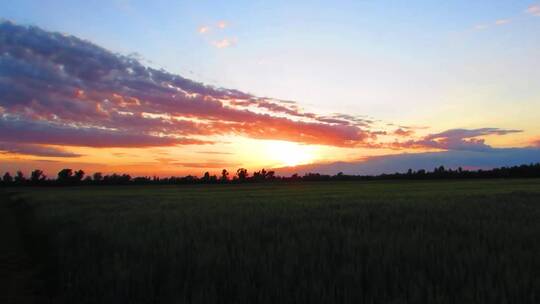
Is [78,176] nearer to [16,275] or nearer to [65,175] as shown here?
[65,175]

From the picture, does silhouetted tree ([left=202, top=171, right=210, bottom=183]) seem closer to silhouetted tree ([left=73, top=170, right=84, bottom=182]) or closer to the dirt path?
silhouetted tree ([left=73, top=170, right=84, bottom=182])

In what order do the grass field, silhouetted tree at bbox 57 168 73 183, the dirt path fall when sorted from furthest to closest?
silhouetted tree at bbox 57 168 73 183 → the dirt path → the grass field

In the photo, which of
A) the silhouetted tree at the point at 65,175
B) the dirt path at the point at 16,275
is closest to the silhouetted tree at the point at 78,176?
the silhouetted tree at the point at 65,175

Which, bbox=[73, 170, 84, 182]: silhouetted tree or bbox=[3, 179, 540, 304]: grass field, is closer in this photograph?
bbox=[3, 179, 540, 304]: grass field

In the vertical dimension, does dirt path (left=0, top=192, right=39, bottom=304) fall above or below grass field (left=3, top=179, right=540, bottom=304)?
below

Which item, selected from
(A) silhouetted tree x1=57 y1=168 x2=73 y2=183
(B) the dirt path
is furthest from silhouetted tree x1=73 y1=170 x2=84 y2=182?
(B) the dirt path

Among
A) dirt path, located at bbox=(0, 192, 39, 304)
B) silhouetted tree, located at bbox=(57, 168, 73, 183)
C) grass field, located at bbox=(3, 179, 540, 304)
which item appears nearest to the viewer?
grass field, located at bbox=(3, 179, 540, 304)

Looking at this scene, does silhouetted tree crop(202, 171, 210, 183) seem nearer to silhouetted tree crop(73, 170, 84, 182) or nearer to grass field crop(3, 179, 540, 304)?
silhouetted tree crop(73, 170, 84, 182)

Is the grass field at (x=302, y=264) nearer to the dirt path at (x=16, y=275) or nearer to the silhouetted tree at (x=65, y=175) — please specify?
the dirt path at (x=16, y=275)

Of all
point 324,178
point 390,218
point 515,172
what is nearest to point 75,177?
point 324,178

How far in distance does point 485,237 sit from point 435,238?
97cm

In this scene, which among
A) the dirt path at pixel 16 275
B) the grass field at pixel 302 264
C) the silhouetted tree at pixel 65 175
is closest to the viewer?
the grass field at pixel 302 264

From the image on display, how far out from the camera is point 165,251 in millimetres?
8375

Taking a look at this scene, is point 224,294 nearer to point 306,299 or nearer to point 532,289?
point 306,299
